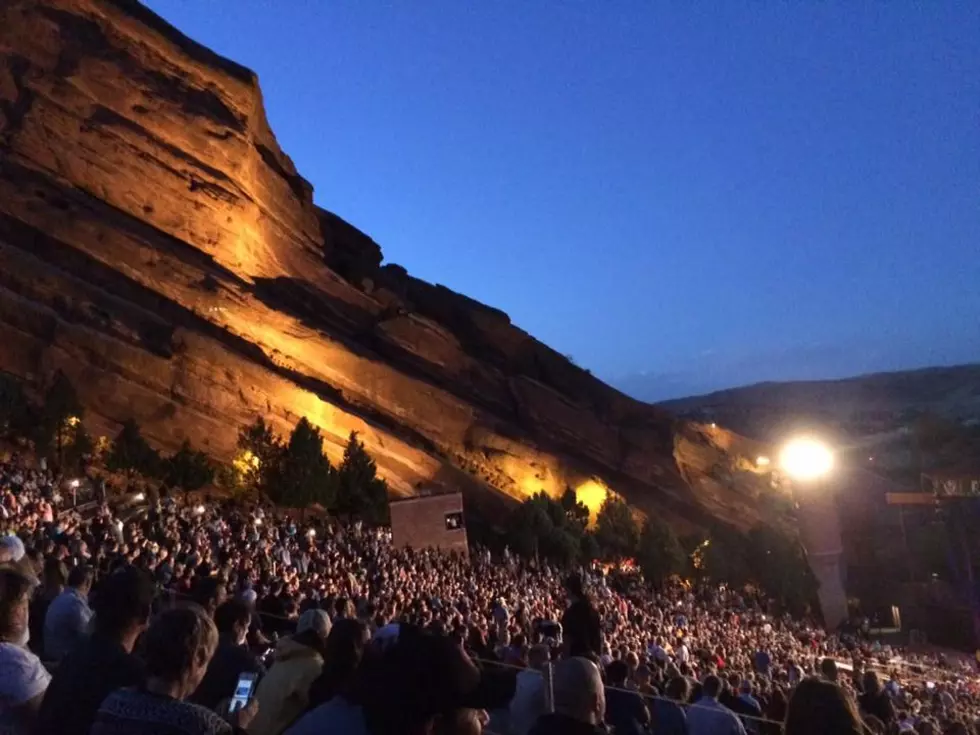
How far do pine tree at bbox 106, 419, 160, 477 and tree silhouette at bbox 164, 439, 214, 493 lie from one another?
1.95ft

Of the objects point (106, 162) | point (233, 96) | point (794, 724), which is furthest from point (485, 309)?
point (794, 724)

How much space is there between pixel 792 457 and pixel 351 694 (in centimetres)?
5787

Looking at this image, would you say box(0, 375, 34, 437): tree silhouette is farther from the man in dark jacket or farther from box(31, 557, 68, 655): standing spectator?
the man in dark jacket

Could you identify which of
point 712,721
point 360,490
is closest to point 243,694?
point 712,721

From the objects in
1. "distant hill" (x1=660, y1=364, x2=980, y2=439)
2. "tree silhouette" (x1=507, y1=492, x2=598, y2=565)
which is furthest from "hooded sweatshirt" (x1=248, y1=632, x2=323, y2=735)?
"distant hill" (x1=660, y1=364, x2=980, y2=439)

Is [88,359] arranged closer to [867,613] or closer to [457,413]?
[457,413]

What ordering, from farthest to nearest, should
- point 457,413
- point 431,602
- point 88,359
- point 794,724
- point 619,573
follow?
point 457,413 → point 619,573 → point 88,359 → point 431,602 → point 794,724

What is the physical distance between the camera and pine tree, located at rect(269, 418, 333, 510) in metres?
37.1

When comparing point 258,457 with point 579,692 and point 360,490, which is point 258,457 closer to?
point 360,490

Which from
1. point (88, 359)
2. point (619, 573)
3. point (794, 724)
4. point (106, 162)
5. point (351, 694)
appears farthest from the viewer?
point (106, 162)

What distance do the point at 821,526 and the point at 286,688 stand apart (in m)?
62.5

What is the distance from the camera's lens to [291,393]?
42.2 meters

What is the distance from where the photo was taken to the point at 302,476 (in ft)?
122

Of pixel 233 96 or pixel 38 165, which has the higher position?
pixel 233 96
